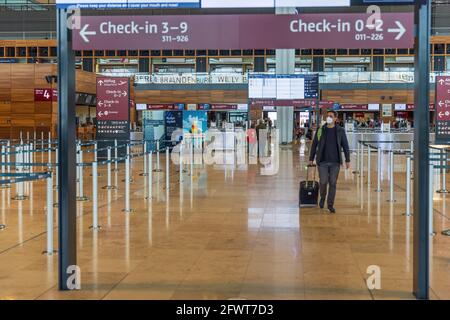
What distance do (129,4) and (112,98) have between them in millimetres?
16173

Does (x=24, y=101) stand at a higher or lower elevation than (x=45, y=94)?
lower

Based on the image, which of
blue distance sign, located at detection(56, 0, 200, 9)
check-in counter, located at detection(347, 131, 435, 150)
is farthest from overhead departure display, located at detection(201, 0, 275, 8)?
check-in counter, located at detection(347, 131, 435, 150)

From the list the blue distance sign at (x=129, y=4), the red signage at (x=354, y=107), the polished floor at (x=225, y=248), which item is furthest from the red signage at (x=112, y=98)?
the red signage at (x=354, y=107)

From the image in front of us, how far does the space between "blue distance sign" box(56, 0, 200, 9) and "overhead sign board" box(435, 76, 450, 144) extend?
13478 mm

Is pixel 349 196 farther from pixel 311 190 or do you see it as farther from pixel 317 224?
pixel 317 224

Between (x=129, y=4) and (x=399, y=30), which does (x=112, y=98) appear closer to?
(x=129, y=4)

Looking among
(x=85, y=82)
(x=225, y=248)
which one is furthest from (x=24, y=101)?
(x=225, y=248)

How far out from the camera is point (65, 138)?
5.96m

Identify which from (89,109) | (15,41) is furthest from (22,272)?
(15,41)

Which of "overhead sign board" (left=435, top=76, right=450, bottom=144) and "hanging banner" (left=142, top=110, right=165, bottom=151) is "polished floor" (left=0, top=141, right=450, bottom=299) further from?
"hanging banner" (left=142, top=110, right=165, bottom=151)

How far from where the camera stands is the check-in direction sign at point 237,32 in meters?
5.80

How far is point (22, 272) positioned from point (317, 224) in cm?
485

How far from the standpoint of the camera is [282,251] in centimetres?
809
